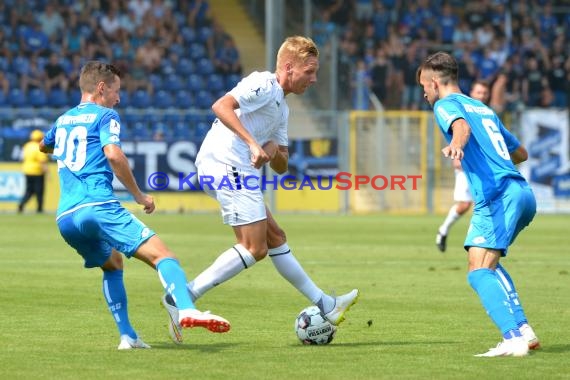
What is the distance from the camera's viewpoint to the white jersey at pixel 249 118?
29.3ft

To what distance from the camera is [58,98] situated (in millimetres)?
32719

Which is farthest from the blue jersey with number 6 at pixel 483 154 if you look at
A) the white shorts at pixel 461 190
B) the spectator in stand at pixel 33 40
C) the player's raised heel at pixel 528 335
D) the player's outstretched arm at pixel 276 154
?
the spectator in stand at pixel 33 40

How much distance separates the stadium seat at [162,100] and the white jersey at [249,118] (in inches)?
965

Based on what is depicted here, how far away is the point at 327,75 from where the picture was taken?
3375 cm

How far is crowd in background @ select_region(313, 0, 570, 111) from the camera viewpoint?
33844 mm

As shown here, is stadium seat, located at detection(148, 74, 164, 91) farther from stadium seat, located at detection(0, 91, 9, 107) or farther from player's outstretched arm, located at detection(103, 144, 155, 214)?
player's outstretched arm, located at detection(103, 144, 155, 214)

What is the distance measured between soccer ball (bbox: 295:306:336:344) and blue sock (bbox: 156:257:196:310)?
3.54 feet

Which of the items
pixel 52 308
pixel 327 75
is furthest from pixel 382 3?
pixel 52 308

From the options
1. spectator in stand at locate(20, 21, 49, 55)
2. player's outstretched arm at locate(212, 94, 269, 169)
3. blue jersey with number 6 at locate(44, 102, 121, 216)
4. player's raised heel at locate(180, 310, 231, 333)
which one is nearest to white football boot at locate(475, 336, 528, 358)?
player's raised heel at locate(180, 310, 231, 333)

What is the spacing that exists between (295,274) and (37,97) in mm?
24461

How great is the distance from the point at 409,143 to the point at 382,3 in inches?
285

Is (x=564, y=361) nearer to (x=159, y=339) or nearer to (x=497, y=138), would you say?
(x=497, y=138)

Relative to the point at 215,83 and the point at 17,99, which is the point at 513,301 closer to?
the point at 17,99

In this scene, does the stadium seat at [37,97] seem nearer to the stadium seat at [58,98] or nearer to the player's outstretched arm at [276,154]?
the stadium seat at [58,98]
